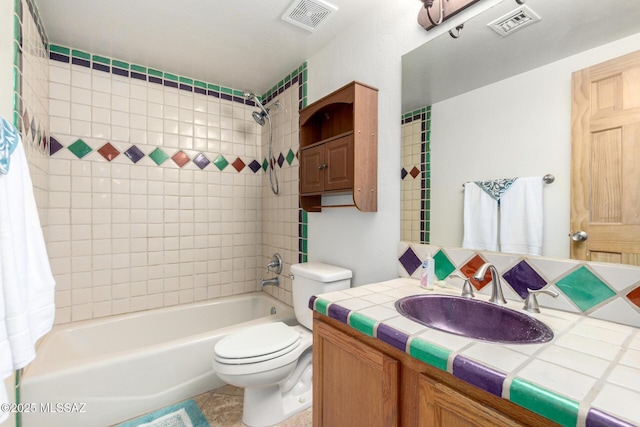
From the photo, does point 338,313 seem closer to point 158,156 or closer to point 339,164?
point 339,164

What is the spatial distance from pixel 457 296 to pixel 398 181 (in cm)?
59

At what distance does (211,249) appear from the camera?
2.35m

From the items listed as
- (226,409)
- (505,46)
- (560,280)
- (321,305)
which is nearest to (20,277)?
(321,305)

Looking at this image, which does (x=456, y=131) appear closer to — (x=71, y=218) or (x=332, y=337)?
(x=332, y=337)

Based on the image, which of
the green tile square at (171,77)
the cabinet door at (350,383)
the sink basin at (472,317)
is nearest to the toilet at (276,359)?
the cabinet door at (350,383)

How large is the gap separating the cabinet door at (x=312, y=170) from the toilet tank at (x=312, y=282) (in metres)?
0.46

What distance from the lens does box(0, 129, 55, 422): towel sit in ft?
2.34

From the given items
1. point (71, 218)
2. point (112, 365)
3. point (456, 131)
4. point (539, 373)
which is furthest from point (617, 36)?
point (71, 218)

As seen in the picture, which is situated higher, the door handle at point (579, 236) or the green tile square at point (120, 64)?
the green tile square at point (120, 64)

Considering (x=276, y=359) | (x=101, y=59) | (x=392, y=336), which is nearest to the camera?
(x=392, y=336)

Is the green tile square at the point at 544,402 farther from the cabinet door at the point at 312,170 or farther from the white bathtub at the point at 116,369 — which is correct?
the white bathtub at the point at 116,369

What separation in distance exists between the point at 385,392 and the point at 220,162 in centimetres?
210

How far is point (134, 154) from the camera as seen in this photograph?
6.68ft

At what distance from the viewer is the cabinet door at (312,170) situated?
166 centimetres
